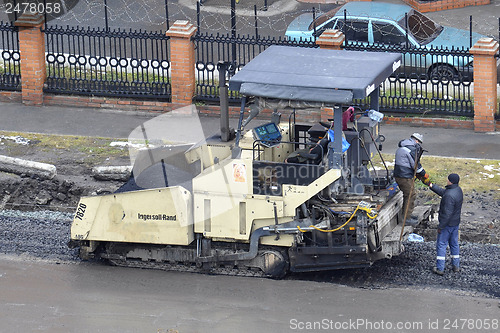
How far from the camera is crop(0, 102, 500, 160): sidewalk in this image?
16.6 metres

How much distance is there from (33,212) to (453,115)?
309 inches

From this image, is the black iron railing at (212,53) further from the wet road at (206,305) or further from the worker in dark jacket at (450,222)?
the wet road at (206,305)

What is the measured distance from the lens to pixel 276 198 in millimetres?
11328

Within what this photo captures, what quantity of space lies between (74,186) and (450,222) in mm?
6366

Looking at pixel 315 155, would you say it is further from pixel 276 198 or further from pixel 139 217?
pixel 139 217

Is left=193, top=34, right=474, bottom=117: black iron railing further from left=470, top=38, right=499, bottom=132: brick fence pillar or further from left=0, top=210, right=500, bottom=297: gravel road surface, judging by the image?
left=0, top=210, right=500, bottom=297: gravel road surface

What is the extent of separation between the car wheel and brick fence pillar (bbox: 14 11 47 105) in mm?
7547

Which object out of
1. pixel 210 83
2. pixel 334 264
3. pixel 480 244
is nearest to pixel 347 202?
pixel 334 264

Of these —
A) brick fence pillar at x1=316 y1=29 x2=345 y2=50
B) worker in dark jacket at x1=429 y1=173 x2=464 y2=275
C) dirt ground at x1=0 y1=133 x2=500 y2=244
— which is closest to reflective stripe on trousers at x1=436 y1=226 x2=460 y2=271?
worker in dark jacket at x1=429 y1=173 x2=464 y2=275

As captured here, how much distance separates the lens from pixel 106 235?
11961 millimetres

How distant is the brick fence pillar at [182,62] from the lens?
18078 millimetres

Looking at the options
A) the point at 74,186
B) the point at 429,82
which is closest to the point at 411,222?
the point at 74,186

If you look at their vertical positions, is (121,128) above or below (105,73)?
below

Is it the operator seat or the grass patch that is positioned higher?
the operator seat
